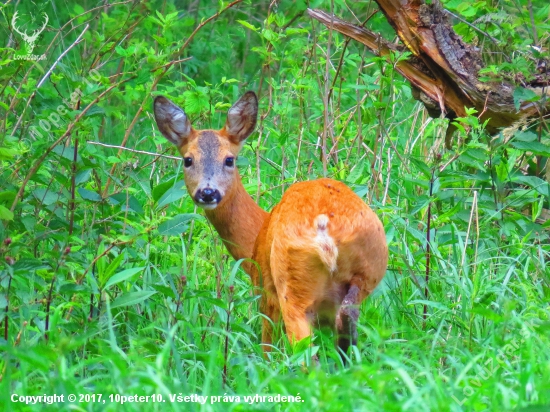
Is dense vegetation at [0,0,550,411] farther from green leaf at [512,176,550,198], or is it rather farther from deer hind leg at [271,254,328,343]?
deer hind leg at [271,254,328,343]

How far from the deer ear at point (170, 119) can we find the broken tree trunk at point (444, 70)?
1.07 m

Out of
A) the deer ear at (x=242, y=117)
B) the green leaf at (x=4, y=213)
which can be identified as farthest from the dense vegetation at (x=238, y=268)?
the deer ear at (x=242, y=117)

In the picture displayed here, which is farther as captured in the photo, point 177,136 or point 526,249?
point 177,136

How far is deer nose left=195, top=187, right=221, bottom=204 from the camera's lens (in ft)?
16.6

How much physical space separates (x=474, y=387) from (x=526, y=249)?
6.03 ft

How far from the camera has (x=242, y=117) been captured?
18.6 ft

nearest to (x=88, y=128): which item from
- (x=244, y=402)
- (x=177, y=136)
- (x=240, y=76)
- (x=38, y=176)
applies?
(x=38, y=176)

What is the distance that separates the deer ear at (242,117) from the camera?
18.5 feet

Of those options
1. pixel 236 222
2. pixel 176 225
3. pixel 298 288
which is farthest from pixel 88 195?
pixel 298 288

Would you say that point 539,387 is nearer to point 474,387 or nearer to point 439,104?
point 474,387

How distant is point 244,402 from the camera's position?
3057 mm

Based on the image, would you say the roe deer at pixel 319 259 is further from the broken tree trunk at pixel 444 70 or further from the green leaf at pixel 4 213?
the broken tree trunk at pixel 444 70

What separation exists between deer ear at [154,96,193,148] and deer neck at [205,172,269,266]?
0.56m

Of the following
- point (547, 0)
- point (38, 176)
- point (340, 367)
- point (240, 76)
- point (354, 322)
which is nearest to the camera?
point (340, 367)
